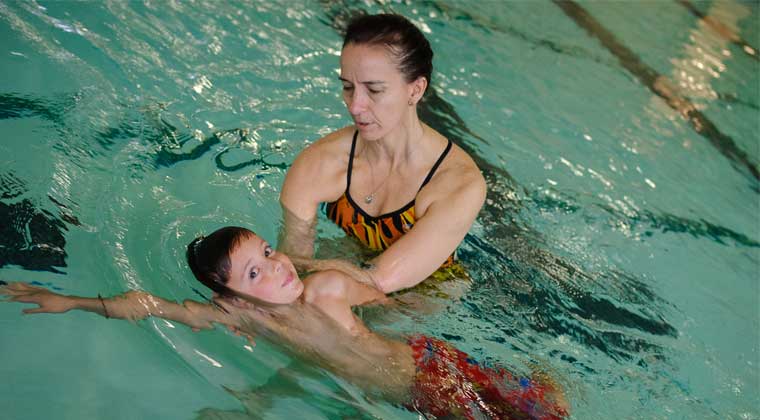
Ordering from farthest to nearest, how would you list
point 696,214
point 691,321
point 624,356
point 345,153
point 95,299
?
point 696,214 < point 691,321 < point 624,356 < point 345,153 < point 95,299

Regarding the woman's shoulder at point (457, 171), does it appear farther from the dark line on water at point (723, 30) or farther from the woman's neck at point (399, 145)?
the dark line on water at point (723, 30)

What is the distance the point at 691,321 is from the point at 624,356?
774 mm

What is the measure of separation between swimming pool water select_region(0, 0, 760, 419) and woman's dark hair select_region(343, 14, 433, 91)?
1011 mm

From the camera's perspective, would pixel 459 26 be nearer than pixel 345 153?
No

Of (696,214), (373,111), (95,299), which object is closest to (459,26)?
(696,214)

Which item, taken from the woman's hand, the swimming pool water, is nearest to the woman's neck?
the swimming pool water

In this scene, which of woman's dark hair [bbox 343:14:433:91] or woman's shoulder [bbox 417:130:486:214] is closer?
woman's dark hair [bbox 343:14:433:91]

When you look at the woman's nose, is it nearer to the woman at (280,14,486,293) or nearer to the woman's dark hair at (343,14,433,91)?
the woman at (280,14,486,293)

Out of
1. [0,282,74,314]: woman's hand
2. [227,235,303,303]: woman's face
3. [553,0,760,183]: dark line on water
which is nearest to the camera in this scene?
[0,282,74,314]: woman's hand

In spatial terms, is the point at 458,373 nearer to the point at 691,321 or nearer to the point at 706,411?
the point at 706,411

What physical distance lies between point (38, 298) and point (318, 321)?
1.03m

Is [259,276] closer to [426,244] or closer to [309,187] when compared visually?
[309,187]

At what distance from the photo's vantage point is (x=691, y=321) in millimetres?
4227

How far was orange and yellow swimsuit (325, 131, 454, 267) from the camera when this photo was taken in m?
3.30
